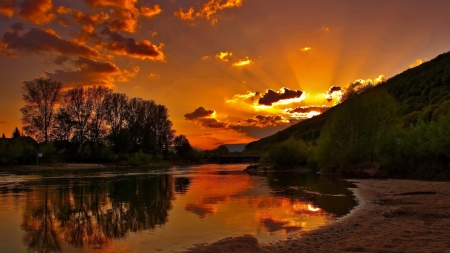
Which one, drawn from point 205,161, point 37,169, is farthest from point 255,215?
point 205,161

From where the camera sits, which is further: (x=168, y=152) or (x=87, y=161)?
(x=168, y=152)

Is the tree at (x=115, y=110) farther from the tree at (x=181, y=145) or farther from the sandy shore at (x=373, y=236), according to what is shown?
the sandy shore at (x=373, y=236)

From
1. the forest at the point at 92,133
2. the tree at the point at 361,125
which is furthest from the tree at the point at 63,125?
the tree at the point at 361,125

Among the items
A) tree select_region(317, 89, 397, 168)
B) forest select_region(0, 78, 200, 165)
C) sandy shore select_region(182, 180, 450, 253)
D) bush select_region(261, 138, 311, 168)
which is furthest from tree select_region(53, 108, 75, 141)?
sandy shore select_region(182, 180, 450, 253)

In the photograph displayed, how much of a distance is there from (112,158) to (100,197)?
9040cm

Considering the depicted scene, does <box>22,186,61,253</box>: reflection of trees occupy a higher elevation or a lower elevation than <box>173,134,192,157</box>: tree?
lower

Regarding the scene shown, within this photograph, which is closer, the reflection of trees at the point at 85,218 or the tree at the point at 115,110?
the reflection of trees at the point at 85,218

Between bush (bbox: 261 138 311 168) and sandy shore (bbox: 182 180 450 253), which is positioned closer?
sandy shore (bbox: 182 180 450 253)

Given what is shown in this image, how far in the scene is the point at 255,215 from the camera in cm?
2155

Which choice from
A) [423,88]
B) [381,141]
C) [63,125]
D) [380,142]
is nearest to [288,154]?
[380,142]

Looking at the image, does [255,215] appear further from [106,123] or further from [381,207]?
[106,123]

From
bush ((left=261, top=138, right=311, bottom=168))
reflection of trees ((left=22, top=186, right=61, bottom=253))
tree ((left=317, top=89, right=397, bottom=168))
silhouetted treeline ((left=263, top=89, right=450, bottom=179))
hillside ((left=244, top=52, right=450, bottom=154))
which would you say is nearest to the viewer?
reflection of trees ((left=22, top=186, right=61, bottom=253))

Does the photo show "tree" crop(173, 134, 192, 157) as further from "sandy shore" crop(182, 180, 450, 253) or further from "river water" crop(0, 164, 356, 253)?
"sandy shore" crop(182, 180, 450, 253)

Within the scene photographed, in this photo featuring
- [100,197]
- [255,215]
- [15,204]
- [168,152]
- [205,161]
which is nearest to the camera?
[255,215]
